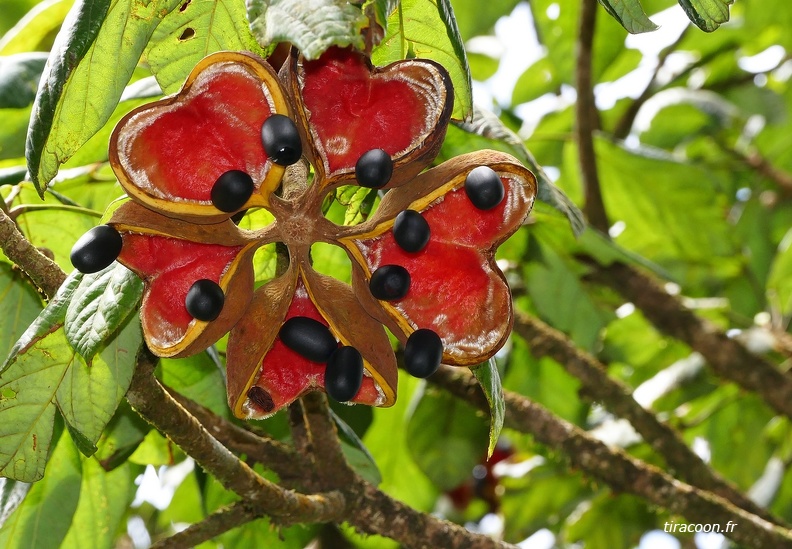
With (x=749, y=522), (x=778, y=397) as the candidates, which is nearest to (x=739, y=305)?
(x=778, y=397)

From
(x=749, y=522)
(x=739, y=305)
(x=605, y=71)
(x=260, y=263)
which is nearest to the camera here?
(x=260, y=263)

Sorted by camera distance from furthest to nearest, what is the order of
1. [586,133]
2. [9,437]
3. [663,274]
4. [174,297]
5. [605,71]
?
1. [605,71]
2. [586,133]
3. [663,274]
4. [9,437]
5. [174,297]

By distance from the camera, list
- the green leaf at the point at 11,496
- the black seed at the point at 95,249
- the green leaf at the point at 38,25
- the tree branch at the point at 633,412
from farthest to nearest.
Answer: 1. the tree branch at the point at 633,412
2. the green leaf at the point at 38,25
3. the green leaf at the point at 11,496
4. the black seed at the point at 95,249

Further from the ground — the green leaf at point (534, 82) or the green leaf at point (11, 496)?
the green leaf at point (11, 496)

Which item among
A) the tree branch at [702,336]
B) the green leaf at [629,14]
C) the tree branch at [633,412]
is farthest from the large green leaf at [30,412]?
the tree branch at [702,336]

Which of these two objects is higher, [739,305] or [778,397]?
[778,397]

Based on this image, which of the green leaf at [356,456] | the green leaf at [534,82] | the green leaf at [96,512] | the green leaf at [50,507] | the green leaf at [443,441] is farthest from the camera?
the green leaf at [534,82]

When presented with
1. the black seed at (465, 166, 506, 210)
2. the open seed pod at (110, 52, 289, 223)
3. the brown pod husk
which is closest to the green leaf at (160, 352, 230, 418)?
the brown pod husk

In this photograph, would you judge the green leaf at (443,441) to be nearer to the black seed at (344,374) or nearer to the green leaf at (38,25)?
the green leaf at (38,25)

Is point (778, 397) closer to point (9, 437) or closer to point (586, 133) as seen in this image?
point (586, 133)
